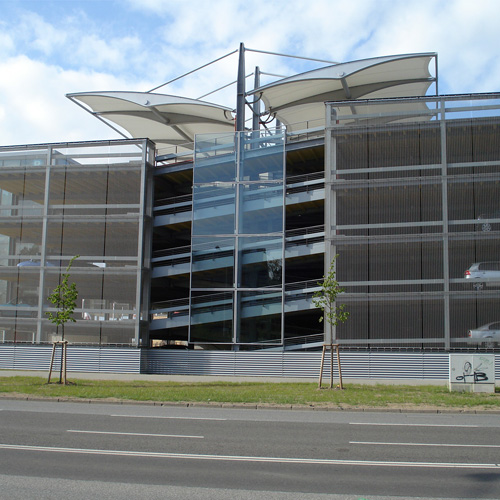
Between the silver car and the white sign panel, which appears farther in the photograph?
the silver car

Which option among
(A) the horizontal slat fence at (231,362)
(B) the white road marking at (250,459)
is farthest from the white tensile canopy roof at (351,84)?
(B) the white road marking at (250,459)

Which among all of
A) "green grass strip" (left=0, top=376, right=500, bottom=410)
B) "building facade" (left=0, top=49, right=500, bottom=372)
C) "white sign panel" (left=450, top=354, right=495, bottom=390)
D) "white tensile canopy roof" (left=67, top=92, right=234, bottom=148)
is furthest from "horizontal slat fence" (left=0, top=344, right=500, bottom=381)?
"white tensile canopy roof" (left=67, top=92, right=234, bottom=148)

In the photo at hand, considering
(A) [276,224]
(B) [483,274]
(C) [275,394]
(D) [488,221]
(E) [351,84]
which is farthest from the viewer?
(E) [351,84]

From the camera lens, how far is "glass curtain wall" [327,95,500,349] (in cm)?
2575

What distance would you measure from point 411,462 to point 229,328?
66.7 feet

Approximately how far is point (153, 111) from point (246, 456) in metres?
28.0

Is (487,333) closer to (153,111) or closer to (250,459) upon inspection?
(250,459)

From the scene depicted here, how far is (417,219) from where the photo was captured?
26.6 metres

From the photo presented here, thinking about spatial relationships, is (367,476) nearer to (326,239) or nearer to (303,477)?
(303,477)

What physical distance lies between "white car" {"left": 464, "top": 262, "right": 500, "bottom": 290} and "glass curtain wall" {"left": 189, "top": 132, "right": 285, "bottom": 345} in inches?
336

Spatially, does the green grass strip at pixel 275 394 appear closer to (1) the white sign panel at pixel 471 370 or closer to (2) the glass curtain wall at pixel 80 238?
(1) the white sign panel at pixel 471 370

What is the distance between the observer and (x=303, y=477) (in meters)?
7.51

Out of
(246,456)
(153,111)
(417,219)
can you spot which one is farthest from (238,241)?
(246,456)

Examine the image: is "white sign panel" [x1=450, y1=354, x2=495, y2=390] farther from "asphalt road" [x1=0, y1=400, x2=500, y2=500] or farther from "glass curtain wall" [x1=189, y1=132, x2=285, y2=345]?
"glass curtain wall" [x1=189, y1=132, x2=285, y2=345]
